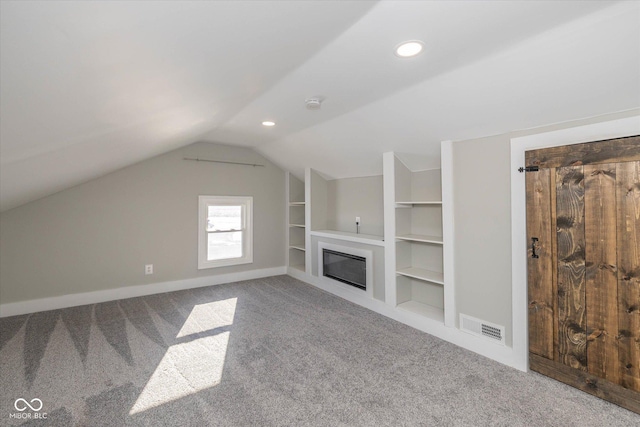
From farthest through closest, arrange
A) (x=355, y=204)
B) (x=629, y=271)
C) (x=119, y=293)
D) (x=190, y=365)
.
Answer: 1. (x=355, y=204)
2. (x=119, y=293)
3. (x=190, y=365)
4. (x=629, y=271)

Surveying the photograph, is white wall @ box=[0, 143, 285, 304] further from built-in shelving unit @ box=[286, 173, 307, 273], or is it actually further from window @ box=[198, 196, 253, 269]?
built-in shelving unit @ box=[286, 173, 307, 273]

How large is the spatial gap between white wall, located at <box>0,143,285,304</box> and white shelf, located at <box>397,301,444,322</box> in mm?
2829

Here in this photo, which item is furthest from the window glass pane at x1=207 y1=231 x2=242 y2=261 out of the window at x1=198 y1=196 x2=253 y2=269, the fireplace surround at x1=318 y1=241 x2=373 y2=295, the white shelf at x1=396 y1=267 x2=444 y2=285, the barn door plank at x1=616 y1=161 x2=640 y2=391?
Answer: the barn door plank at x1=616 y1=161 x2=640 y2=391

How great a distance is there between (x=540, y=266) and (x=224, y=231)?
432cm

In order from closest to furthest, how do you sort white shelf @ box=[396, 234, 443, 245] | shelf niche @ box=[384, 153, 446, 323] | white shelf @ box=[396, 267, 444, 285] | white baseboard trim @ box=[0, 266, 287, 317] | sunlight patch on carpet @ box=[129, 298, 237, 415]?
sunlight patch on carpet @ box=[129, 298, 237, 415]
white shelf @ box=[396, 267, 444, 285]
white shelf @ box=[396, 234, 443, 245]
shelf niche @ box=[384, 153, 446, 323]
white baseboard trim @ box=[0, 266, 287, 317]

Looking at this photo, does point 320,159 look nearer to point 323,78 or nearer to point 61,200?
point 323,78

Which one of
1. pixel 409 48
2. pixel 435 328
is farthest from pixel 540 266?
pixel 409 48

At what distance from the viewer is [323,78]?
2232 millimetres

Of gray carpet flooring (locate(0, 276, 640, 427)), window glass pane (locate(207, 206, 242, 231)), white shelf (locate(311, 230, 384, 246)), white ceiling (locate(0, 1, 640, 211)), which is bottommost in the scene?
gray carpet flooring (locate(0, 276, 640, 427))

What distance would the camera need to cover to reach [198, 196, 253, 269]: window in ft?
15.8

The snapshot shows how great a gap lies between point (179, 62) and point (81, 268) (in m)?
3.82

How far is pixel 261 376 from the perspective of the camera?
2.29m

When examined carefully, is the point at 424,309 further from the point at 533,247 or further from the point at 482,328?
the point at 533,247

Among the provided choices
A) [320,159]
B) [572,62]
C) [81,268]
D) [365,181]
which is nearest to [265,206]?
[320,159]
